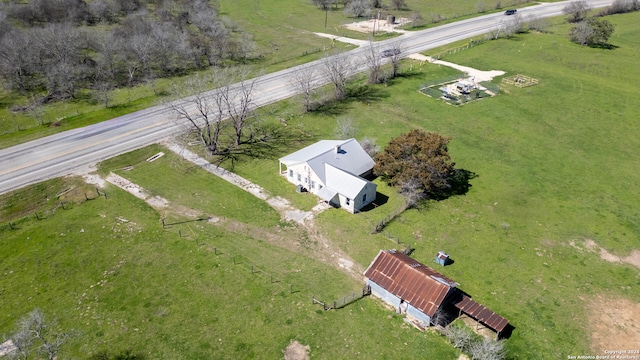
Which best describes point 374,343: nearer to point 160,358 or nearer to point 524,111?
point 160,358

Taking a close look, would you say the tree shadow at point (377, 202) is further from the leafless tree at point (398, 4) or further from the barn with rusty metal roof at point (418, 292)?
the leafless tree at point (398, 4)

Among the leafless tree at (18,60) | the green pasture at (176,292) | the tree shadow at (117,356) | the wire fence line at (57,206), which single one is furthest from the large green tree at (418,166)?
the leafless tree at (18,60)

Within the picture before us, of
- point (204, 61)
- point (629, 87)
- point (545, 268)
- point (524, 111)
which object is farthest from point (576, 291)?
point (204, 61)

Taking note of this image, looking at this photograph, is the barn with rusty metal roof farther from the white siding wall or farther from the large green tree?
the white siding wall

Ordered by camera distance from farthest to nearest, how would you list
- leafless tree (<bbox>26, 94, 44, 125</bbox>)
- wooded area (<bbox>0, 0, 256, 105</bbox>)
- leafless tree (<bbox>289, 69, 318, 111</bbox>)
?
wooded area (<bbox>0, 0, 256, 105</bbox>)
leafless tree (<bbox>289, 69, 318, 111</bbox>)
leafless tree (<bbox>26, 94, 44, 125</bbox>)

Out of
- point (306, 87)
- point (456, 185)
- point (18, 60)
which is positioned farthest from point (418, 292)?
point (18, 60)

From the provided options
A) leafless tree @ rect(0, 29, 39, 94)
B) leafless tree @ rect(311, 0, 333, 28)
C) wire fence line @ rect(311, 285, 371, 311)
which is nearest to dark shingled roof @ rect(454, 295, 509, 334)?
wire fence line @ rect(311, 285, 371, 311)
